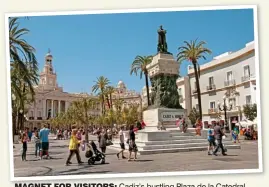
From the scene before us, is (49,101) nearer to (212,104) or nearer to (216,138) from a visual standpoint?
(212,104)

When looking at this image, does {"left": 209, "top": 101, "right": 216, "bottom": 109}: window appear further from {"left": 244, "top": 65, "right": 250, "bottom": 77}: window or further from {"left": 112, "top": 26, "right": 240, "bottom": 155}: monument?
{"left": 112, "top": 26, "right": 240, "bottom": 155}: monument

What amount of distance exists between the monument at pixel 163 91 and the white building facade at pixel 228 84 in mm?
16046

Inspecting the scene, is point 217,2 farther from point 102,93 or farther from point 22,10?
point 102,93

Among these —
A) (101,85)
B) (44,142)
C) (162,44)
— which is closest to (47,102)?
(101,85)

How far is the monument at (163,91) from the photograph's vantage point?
61.7 feet

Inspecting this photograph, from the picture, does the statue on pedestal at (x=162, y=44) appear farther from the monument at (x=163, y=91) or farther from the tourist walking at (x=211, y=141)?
the tourist walking at (x=211, y=141)

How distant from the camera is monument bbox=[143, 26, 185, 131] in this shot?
61.7ft

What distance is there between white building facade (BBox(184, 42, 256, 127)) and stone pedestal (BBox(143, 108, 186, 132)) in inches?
662

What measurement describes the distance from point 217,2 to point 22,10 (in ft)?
20.8

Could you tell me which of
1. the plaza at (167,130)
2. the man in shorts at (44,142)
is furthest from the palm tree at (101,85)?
the man in shorts at (44,142)

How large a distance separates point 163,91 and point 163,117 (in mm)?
1643

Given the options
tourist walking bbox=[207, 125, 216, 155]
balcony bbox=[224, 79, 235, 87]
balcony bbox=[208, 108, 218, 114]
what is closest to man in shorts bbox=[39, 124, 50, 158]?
tourist walking bbox=[207, 125, 216, 155]
